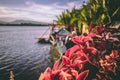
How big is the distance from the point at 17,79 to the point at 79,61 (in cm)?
2076

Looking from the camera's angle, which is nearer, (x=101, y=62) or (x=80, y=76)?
(x=80, y=76)

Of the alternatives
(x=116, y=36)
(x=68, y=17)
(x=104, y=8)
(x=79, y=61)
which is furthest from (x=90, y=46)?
(x=68, y=17)

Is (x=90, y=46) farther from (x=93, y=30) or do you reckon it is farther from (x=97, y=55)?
(x=93, y=30)

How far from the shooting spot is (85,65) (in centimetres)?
160

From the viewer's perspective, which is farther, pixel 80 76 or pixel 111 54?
pixel 111 54

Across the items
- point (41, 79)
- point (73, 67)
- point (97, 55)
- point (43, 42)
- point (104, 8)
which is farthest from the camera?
point (43, 42)

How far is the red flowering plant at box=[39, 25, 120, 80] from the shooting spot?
4.78ft

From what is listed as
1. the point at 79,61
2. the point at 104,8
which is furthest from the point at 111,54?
A: the point at 104,8

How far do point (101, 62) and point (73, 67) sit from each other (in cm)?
22

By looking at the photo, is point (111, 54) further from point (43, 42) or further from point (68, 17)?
point (43, 42)

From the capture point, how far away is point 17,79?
849 inches

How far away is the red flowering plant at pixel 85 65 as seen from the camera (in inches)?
57.4

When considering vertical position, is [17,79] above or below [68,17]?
below

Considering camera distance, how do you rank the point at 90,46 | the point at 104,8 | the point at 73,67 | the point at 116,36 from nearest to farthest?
1. the point at 73,67
2. the point at 90,46
3. the point at 116,36
4. the point at 104,8
